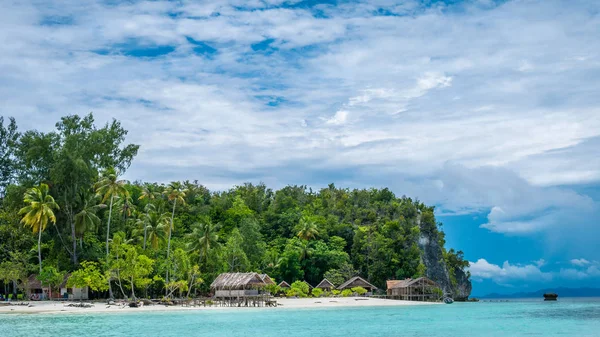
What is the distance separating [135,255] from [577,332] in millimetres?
29936

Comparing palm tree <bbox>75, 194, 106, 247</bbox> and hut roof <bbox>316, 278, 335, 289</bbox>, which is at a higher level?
palm tree <bbox>75, 194, 106, 247</bbox>

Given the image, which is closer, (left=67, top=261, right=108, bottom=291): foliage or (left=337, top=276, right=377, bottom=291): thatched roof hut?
(left=67, top=261, right=108, bottom=291): foliage

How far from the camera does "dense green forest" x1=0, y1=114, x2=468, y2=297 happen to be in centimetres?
4634

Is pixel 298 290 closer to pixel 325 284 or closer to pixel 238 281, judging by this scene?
pixel 325 284

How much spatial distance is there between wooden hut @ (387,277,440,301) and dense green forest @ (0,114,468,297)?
83.5 inches

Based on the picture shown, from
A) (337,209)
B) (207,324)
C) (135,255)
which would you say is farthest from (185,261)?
(337,209)

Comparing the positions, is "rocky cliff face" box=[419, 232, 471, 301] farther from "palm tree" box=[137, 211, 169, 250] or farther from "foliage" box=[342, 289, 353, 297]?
"palm tree" box=[137, 211, 169, 250]

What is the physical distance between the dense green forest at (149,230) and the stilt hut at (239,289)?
6.06ft

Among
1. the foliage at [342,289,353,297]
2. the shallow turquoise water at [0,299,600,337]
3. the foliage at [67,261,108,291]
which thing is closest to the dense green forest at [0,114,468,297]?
the foliage at [67,261,108,291]

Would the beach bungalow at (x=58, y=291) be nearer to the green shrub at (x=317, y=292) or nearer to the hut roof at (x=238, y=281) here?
the hut roof at (x=238, y=281)

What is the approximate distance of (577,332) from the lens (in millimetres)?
27406

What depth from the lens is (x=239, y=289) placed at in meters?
49.2

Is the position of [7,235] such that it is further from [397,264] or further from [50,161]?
[397,264]

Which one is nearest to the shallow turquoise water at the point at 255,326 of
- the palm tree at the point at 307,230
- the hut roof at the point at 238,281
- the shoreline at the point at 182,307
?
the shoreline at the point at 182,307
